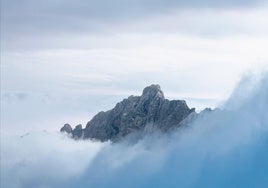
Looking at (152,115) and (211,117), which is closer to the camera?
(211,117)

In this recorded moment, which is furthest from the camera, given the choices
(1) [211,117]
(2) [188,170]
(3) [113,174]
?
(3) [113,174]

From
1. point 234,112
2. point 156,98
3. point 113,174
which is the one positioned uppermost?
point 156,98

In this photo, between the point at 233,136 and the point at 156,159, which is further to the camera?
the point at 156,159

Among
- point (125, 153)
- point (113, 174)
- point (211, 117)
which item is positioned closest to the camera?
point (211, 117)

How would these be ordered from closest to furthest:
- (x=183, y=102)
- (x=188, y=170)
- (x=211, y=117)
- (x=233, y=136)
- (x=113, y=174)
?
(x=233, y=136)
(x=188, y=170)
(x=211, y=117)
(x=113, y=174)
(x=183, y=102)

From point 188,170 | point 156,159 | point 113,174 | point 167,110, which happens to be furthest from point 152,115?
point 188,170

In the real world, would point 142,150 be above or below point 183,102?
below

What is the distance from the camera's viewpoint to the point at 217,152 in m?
114

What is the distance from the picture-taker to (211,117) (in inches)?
5285

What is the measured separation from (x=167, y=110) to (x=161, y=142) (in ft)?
110

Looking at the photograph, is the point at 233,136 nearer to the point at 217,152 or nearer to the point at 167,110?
Result: the point at 217,152

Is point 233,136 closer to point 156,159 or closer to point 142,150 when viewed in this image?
point 156,159

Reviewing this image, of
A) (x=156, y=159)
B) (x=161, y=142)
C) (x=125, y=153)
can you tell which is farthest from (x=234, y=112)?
(x=125, y=153)

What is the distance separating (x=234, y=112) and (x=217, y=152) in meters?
9.85
